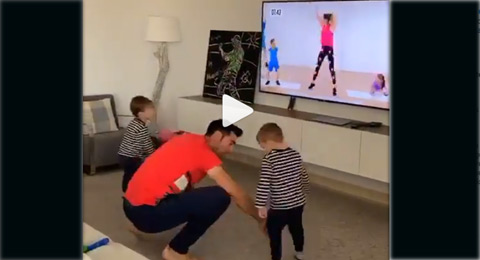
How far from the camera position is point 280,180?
8.46ft

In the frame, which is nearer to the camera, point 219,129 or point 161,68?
point 219,129

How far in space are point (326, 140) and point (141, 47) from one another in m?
2.52

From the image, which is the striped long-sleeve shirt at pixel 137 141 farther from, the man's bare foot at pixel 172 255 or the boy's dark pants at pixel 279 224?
the boy's dark pants at pixel 279 224

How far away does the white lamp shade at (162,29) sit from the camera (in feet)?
16.3

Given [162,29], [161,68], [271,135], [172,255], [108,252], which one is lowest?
[172,255]

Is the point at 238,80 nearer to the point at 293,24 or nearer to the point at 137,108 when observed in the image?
the point at 293,24

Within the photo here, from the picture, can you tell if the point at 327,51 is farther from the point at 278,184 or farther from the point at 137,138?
the point at 278,184

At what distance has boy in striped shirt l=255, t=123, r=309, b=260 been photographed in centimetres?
258

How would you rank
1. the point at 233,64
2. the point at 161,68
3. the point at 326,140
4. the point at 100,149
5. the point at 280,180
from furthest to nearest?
the point at 161,68, the point at 233,64, the point at 100,149, the point at 326,140, the point at 280,180

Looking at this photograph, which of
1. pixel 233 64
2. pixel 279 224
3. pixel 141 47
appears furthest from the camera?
pixel 141 47

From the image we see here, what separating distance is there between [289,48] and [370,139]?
1.10m

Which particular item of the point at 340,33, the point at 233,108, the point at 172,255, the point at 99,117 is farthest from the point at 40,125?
the point at 99,117

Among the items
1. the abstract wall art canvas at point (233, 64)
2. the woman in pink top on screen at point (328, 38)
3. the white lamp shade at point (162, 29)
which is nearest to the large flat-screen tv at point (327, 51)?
the woman in pink top on screen at point (328, 38)

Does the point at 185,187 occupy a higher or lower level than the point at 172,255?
higher
